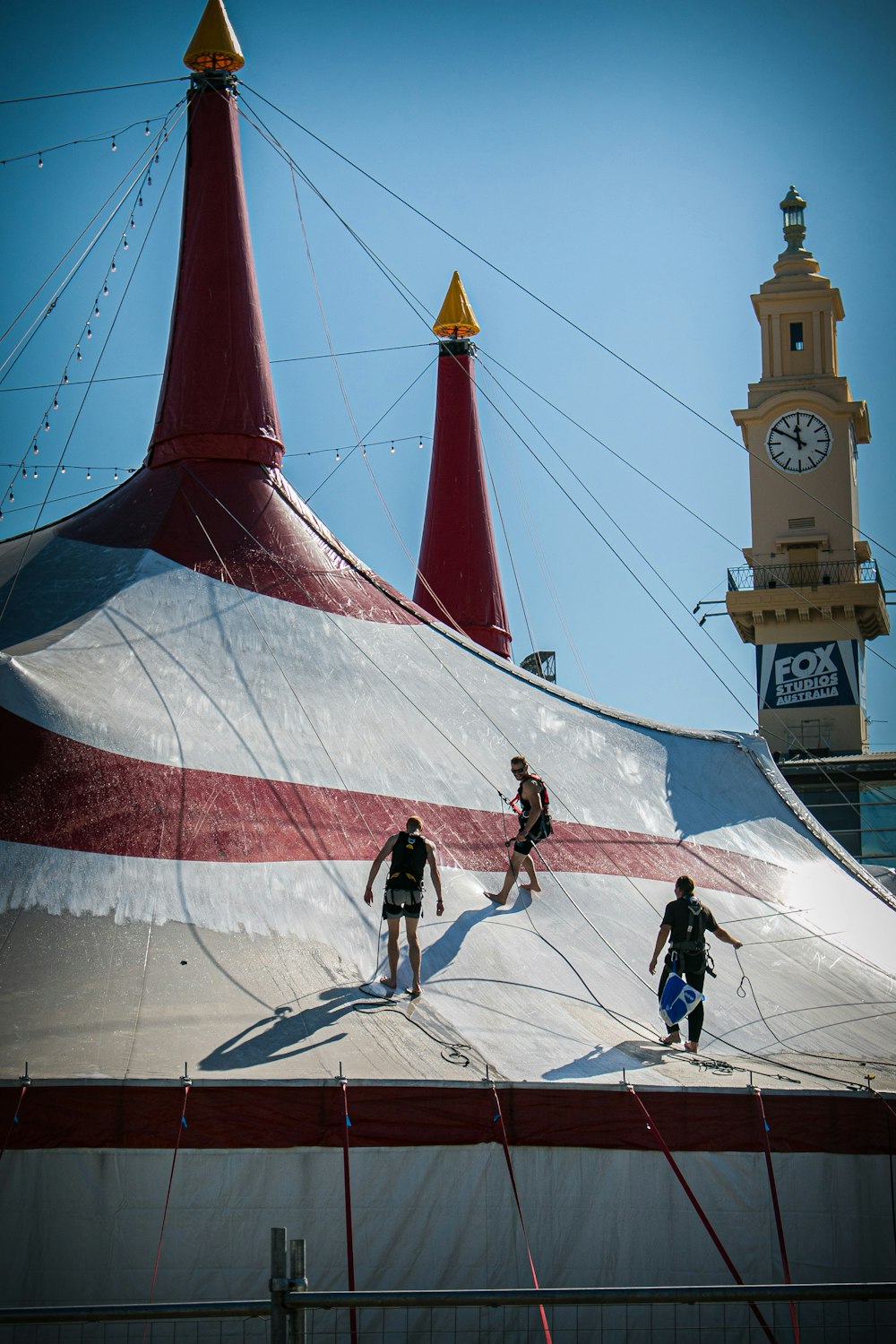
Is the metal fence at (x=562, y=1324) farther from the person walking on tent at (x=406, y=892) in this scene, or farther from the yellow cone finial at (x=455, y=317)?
the yellow cone finial at (x=455, y=317)

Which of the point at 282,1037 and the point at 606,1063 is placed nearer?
the point at 282,1037

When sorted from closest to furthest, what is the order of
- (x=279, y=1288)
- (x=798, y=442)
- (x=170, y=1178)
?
1. (x=279, y=1288)
2. (x=170, y=1178)
3. (x=798, y=442)

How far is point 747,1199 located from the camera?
741 centimetres

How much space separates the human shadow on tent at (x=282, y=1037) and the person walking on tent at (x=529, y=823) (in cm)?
213

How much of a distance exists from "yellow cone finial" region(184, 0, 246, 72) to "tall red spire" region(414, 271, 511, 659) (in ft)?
19.5

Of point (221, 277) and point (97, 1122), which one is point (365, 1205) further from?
point (221, 277)

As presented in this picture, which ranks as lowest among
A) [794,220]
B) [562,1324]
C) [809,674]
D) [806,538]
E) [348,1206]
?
[562,1324]

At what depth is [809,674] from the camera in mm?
35344

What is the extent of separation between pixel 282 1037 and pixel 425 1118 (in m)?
0.88

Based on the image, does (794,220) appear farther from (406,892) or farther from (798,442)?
(406,892)

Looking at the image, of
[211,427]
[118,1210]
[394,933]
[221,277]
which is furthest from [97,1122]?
[221,277]

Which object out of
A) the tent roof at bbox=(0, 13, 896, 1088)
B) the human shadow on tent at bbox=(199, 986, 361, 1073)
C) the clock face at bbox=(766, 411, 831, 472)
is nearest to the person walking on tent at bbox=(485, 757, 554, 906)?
the tent roof at bbox=(0, 13, 896, 1088)

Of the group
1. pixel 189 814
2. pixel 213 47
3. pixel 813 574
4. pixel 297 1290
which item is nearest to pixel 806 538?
pixel 813 574

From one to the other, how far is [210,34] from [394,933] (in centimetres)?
996
